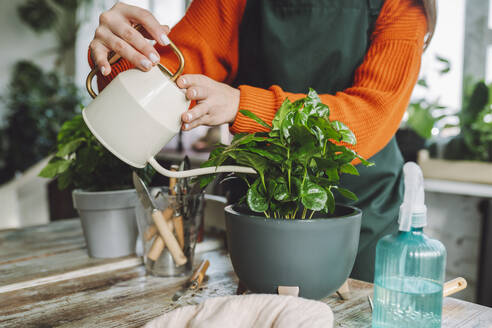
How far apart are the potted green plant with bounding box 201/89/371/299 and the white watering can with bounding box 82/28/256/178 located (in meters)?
0.05

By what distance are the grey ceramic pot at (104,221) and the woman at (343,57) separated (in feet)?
0.92

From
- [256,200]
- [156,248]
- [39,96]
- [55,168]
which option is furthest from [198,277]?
[39,96]

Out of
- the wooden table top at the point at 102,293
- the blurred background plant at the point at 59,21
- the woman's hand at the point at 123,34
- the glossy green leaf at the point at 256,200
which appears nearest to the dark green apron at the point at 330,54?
the wooden table top at the point at 102,293

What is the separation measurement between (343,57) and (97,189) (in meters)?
0.69

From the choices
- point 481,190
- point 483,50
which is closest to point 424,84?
point 483,50

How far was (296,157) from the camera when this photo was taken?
0.57 metres

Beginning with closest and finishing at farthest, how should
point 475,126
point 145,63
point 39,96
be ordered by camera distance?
point 145,63 < point 475,126 < point 39,96

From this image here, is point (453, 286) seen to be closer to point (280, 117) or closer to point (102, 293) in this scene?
point (280, 117)

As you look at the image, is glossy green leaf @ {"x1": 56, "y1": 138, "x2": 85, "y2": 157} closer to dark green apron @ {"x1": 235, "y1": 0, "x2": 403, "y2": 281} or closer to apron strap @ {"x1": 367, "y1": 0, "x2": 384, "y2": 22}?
dark green apron @ {"x1": 235, "y1": 0, "x2": 403, "y2": 281}

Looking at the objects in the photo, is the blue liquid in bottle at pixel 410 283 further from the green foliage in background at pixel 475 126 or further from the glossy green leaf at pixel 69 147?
the green foliage in background at pixel 475 126

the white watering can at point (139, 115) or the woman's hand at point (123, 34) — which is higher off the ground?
the woman's hand at point (123, 34)

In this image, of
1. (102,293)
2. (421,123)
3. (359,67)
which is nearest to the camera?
(102,293)

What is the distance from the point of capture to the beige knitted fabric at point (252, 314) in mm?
497

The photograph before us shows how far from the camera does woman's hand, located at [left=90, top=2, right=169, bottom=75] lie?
0.68 m
